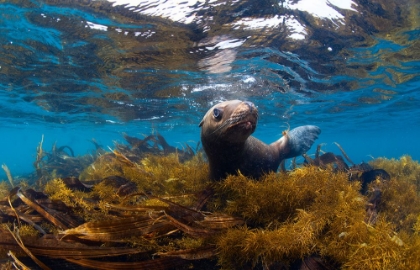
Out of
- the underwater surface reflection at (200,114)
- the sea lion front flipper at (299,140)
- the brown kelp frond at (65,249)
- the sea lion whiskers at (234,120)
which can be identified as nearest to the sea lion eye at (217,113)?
the sea lion whiskers at (234,120)

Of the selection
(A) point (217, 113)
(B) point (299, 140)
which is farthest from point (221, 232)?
(B) point (299, 140)

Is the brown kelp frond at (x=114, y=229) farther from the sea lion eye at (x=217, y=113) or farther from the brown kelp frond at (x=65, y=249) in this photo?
the sea lion eye at (x=217, y=113)

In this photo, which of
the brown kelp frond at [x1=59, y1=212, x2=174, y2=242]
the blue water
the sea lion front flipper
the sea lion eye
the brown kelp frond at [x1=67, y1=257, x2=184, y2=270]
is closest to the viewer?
the brown kelp frond at [x1=67, y1=257, x2=184, y2=270]

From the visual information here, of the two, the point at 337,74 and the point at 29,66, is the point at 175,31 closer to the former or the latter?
the point at 29,66

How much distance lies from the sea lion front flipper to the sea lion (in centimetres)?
63

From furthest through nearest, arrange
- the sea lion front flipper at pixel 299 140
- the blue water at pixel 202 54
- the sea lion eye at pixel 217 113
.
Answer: the blue water at pixel 202 54 < the sea lion front flipper at pixel 299 140 < the sea lion eye at pixel 217 113

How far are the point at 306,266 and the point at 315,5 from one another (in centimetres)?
800

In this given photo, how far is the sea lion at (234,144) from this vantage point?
3.56 meters

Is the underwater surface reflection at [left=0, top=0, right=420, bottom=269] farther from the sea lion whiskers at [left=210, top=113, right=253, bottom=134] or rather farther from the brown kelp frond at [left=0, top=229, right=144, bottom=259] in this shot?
the sea lion whiskers at [left=210, top=113, right=253, bottom=134]

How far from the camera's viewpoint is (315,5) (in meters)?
7.80

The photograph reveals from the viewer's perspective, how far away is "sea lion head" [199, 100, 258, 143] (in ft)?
11.5

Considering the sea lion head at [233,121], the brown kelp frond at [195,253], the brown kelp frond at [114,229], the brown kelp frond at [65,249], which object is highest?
the sea lion head at [233,121]

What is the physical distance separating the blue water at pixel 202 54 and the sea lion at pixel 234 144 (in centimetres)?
459

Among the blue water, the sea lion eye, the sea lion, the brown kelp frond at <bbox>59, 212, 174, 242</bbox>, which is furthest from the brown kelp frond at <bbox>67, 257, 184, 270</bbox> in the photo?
the blue water
